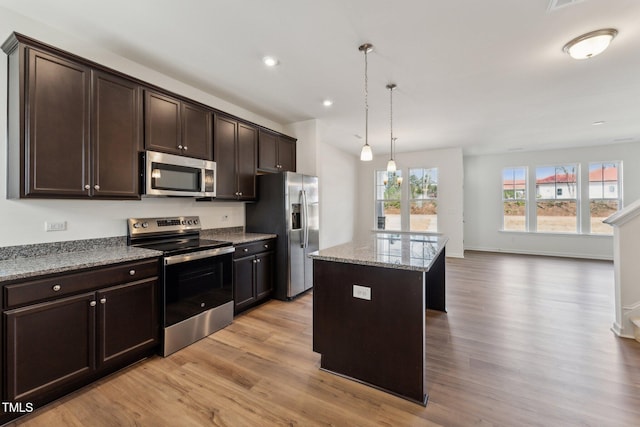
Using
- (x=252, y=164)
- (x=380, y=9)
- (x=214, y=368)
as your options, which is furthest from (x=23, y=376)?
(x=380, y=9)

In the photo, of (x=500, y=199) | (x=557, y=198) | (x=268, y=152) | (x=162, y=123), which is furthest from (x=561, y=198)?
(x=162, y=123)

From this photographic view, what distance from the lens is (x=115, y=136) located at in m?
2.37

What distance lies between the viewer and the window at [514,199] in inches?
282

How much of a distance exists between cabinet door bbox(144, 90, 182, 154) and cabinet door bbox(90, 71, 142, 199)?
0.24ft

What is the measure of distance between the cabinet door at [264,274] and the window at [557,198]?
722 cm

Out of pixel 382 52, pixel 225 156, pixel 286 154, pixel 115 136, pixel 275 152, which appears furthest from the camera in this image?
pixel 286 154

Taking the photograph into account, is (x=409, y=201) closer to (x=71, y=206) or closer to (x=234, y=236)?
(x=234, y=236)

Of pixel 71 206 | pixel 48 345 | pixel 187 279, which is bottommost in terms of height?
pixel 48 345

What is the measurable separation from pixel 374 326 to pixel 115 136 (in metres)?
2.73

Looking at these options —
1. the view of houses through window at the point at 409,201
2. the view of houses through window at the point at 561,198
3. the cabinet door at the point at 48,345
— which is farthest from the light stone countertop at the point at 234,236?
the view of houses through window at the point at 561,198

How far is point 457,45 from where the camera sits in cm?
244

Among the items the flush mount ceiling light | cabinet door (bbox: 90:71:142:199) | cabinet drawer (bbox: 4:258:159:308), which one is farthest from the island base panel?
the flush mount ceiling light

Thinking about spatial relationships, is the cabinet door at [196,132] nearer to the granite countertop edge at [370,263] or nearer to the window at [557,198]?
the granite countertop edge at [370,263]

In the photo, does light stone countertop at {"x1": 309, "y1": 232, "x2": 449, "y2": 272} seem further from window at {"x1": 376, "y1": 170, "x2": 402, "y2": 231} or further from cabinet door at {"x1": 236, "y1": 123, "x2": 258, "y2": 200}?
window at {"x1": 376, "y1": 170, "x2": 402, "y2": 231}
